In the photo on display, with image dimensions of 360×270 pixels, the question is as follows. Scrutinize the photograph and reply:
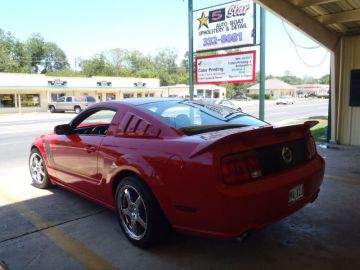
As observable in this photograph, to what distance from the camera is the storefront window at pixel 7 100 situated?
38.7 m

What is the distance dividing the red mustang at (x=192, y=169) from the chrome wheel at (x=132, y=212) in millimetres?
10

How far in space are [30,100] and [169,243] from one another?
41.8m

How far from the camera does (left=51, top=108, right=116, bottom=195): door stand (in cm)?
430

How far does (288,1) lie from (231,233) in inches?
244

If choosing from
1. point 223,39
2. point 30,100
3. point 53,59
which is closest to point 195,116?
point 223,39

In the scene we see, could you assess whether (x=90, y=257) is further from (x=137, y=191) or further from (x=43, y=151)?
(x=43, y=151)

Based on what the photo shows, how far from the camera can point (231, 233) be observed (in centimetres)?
293

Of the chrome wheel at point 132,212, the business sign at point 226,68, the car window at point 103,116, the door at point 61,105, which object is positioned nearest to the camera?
the chrome wheel at point 132,212

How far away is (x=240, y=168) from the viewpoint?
9.84 ft

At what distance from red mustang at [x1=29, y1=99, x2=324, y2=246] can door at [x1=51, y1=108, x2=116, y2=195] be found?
0.06ft

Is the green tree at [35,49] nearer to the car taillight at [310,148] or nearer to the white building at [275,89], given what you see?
the white building at [275,89]

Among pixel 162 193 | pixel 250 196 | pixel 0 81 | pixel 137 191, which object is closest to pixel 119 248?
pixel 137 191

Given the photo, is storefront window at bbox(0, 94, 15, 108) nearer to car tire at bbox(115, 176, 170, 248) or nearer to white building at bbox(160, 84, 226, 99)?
white building at bbox(160, 84, 226, 99)

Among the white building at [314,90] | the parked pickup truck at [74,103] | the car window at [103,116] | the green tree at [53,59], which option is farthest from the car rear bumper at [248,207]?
the white building at [314,90]
